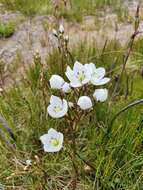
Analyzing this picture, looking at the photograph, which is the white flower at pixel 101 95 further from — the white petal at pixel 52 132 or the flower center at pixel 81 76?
the white petal at pixel 52 132

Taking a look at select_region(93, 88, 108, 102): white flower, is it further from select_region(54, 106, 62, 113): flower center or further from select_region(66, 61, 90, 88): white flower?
select_region(54, 106, 62, 113): flower center

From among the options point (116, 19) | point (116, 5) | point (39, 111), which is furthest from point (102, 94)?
point (116, 5)

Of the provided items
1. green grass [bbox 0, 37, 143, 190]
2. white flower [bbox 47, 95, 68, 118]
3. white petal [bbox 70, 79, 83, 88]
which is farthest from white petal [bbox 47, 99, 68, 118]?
green grass [bbox 0, 37, 143, 190]

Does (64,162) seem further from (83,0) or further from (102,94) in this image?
(83,0)

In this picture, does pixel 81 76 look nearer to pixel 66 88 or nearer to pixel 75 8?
pixel 66 88

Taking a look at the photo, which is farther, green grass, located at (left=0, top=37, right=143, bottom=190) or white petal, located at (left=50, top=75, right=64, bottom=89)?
green grass, located at (left=0, top=37, right=143, bottom=190)

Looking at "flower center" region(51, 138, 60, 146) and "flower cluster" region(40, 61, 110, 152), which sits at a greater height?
"flower cluster" region(40, 61, 110, 152)

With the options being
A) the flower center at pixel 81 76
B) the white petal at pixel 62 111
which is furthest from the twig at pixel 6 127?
the flower center at pixel 81 76
